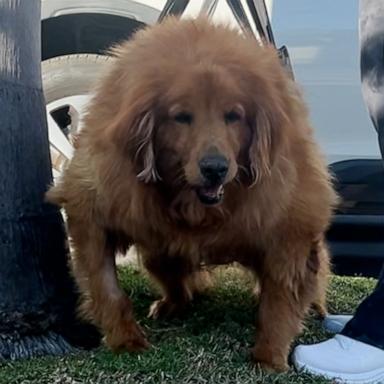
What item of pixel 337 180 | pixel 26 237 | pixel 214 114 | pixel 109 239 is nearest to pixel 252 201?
pixel 214 114

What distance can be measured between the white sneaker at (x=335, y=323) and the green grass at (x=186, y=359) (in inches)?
1.5

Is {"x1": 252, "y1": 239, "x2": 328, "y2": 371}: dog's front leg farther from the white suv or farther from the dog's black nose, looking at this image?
the white suv

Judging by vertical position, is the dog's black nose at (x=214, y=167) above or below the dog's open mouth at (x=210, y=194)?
above

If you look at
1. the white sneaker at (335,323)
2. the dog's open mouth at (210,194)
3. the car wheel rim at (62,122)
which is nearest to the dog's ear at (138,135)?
the dog's open mouth at (210,194)

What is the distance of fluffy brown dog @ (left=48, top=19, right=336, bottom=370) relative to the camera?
10.1 feet

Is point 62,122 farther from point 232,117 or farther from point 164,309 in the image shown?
point 232,117

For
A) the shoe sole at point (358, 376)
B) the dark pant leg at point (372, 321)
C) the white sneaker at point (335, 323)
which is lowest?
the shoe sole at point (358, 376)

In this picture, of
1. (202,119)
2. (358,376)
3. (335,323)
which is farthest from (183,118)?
(335,323)

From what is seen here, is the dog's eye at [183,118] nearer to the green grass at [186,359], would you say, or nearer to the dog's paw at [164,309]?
the green grass at [186,359]

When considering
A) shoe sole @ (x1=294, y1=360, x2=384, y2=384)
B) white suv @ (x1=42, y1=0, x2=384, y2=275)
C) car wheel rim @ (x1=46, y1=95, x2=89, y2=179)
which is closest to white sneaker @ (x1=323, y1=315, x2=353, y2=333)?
shoe sole @ (x1=294, y1=360, x2=384, y2=384)

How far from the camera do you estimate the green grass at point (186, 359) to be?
315cm

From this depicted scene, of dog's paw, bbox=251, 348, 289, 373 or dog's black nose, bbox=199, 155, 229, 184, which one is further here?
dog's paw, bbox=251, 348, 289, 373

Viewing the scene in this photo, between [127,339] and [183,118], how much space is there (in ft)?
2.72

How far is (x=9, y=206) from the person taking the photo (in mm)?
3395
